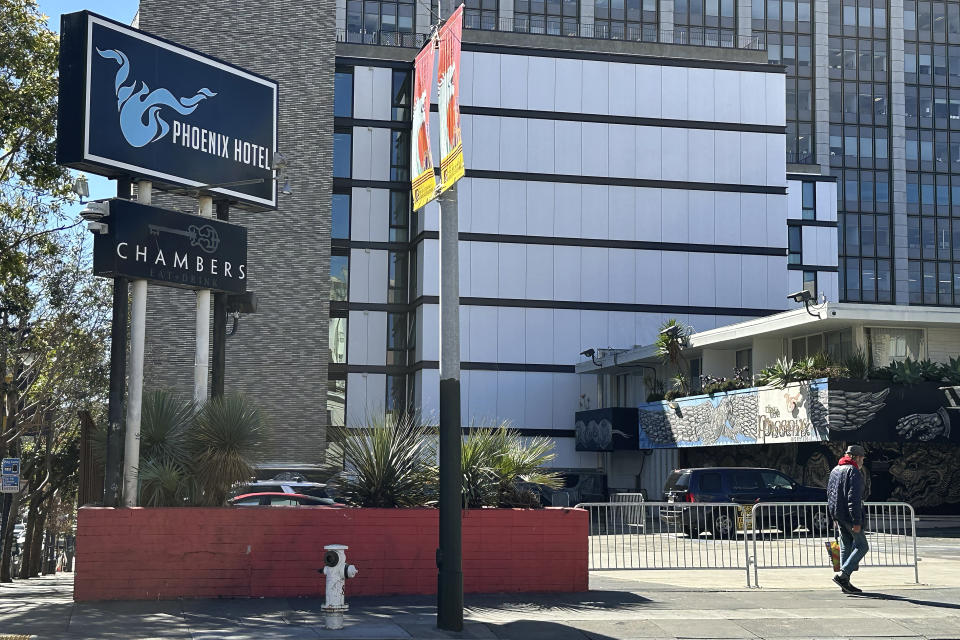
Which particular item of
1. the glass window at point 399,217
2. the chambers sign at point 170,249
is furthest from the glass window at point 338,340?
the chambers sign at point 170,249

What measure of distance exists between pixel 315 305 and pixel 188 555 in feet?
124

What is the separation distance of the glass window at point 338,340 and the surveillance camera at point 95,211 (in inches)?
1666

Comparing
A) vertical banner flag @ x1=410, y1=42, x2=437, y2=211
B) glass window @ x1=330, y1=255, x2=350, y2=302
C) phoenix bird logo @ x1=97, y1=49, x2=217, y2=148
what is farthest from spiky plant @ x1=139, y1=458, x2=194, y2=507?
glass window @ x1=330, y1=255, x2=350, y2=302

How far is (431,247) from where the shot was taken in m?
54.1

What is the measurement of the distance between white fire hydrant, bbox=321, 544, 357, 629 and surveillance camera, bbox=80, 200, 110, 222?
6.05m

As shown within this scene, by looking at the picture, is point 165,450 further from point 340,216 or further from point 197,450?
point 340,216

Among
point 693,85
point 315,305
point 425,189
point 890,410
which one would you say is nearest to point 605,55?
point 693,85

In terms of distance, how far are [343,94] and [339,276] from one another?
371 inches

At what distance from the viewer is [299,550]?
47.6ft

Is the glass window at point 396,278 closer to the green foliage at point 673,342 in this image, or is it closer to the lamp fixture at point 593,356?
the lamp fixture at point 593,356

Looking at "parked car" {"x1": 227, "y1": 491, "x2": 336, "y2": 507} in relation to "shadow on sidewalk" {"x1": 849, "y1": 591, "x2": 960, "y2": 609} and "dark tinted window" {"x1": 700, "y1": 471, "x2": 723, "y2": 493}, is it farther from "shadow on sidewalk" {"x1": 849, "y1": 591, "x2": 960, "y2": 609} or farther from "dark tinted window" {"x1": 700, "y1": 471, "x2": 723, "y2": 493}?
"dark tinted window" {"x1": 700, "y1": 471, "x2": 723, "y2": 493}

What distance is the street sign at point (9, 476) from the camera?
3041cm

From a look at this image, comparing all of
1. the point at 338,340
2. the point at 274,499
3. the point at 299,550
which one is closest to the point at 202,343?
the point at 299,550

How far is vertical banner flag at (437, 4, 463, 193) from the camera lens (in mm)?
12359
